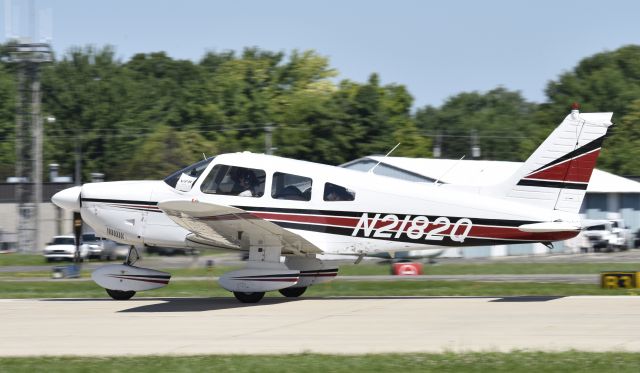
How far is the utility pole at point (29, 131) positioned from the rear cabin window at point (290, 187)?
26.5 meters

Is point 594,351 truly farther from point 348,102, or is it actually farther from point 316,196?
point 348,102

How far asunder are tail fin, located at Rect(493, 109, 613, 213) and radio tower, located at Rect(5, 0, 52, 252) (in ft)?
94.9

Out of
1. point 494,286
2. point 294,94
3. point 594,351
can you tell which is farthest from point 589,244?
point 294,94

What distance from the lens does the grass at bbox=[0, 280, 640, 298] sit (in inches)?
708

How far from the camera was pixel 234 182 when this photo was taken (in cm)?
1608

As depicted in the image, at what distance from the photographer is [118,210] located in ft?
55.2

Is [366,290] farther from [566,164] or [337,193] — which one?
[566,164]

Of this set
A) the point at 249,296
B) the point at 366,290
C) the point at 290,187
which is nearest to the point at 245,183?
the point at 290,187

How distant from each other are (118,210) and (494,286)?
8.15 m

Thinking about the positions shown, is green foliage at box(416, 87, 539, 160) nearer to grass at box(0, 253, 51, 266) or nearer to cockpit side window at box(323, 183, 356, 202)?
grass at box(0, 253, 51, 266)

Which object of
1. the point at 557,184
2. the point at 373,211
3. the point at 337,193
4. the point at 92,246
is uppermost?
the point at 557,184

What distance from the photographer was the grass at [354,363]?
31.7ft

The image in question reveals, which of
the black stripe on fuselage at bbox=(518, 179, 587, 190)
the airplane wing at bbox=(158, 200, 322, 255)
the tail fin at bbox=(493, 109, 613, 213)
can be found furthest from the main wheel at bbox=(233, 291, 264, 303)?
the black stripe on fuselage at bbox=(518, 179, 587, 190)

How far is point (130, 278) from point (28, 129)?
26648 mm
